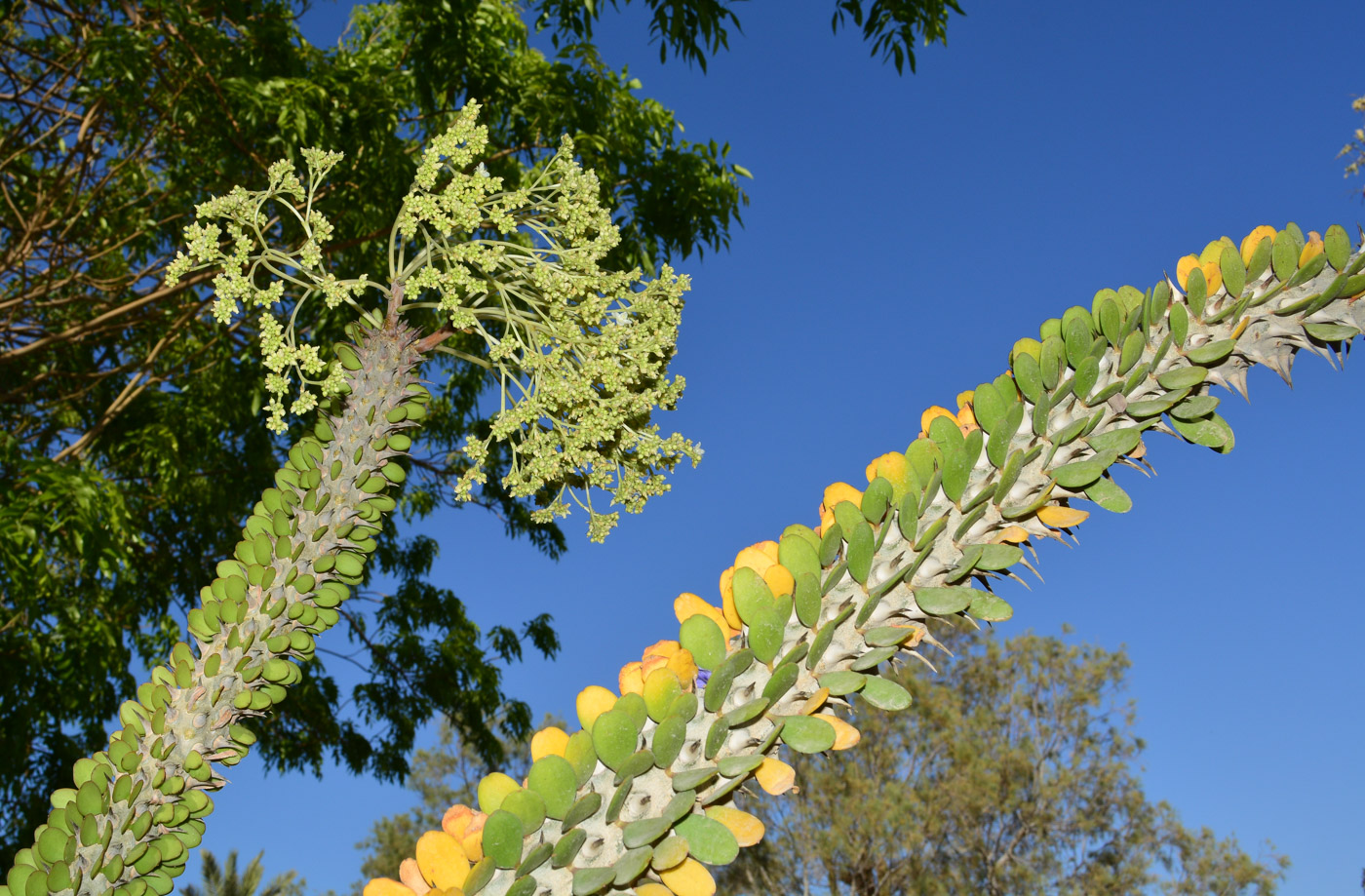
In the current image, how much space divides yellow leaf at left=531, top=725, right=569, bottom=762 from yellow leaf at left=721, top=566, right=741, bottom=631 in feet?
0.84

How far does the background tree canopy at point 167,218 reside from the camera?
6.17 meters

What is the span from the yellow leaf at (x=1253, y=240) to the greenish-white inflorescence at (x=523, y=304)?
2.21 meters

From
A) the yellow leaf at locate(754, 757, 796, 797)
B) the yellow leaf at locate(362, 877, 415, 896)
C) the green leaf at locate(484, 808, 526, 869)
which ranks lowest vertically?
the yellow leaf at locate(754, 757, 796, 797)

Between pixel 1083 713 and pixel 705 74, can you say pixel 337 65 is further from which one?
pixel 1083 713

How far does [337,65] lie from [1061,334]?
24.6 feet

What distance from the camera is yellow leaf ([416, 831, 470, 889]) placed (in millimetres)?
1073

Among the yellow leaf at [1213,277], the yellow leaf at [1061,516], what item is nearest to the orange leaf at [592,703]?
the yellow leaf at [1061,516]

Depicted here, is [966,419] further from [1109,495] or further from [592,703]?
[592,703]

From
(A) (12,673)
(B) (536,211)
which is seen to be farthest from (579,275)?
(A) (12,673)

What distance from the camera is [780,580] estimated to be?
3.75ft

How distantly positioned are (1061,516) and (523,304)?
288 cm

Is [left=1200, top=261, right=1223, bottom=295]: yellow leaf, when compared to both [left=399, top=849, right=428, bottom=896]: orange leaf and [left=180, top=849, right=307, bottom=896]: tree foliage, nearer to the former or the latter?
[left=399, top=849, right=428, bottom=896]: orange leaf

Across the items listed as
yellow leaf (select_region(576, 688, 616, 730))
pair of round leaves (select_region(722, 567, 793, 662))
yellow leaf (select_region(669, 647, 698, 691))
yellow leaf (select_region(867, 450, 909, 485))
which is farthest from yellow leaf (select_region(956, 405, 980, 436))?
yellow leaf (select_region(576, 688, 616, 730))

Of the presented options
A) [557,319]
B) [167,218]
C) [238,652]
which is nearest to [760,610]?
[238,652]
